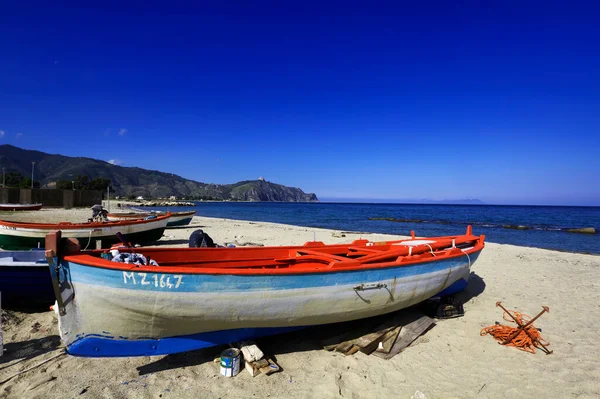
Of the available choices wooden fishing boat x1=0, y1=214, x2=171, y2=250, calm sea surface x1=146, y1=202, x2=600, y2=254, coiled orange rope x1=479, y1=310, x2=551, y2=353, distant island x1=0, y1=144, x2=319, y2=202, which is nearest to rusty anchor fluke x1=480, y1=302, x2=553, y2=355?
coiled orange rope x1=479, y1=310, x2=551, y2=353

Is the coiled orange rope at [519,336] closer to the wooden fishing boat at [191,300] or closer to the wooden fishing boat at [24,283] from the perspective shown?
the wooden fishing boat at [191,300]

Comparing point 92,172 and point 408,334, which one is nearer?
point 408,334

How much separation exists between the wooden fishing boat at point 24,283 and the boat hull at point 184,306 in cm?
198

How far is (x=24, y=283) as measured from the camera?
5219 millimetres

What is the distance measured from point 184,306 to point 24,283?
11.1 ft

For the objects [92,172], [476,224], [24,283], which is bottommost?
[476,224]

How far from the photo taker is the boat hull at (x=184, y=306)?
12.1 feet

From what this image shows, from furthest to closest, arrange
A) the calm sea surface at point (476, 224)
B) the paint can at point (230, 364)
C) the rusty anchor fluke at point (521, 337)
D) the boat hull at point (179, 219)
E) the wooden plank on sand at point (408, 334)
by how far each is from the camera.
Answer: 1. the calm sea surface at point (476, 224)
2. the boat hull at point (179, 219)
3. the rusty anchor fluke at point (521, 337)
4. the wooden plank on sand at point (408, 334)
5. the paint can at point (230, 364)

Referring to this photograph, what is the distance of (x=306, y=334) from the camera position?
5168 millimetres

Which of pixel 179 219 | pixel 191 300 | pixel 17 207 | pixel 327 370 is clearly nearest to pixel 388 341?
pixel 327 370

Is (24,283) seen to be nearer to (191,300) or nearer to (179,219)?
(191,300)

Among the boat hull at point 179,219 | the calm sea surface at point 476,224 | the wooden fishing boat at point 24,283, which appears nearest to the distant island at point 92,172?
the calm sea surface at point 476,224

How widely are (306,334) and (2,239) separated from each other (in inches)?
410

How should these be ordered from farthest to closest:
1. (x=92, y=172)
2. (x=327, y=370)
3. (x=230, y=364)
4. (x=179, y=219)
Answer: (x=92, y=172) → (x=179, y=219) → (x=327, y=370) → (x=230, y=364)
